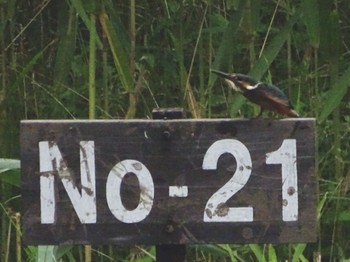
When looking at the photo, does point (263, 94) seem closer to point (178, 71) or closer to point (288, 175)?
point (288, 175)

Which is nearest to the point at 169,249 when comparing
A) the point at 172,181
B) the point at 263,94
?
the point at 172,181

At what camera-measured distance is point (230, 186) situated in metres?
1.44

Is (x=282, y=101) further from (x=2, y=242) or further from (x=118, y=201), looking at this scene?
(x=2, y=242)

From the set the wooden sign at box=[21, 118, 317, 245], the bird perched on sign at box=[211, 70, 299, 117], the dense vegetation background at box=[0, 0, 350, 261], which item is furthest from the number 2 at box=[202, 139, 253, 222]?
the dense vegetation background at box=[0, 0, 350, 261]

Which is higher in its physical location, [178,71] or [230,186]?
[178,71]

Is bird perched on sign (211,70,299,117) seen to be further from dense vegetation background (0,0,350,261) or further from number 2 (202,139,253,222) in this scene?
dense vegetation background (0,0,350,261)

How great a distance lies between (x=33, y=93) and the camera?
255cm

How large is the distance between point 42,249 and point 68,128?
15.5 inches

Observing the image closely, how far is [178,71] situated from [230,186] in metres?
1.14

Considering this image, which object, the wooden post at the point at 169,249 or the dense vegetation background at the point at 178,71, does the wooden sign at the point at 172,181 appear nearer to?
the wooden post at the point at 169,249

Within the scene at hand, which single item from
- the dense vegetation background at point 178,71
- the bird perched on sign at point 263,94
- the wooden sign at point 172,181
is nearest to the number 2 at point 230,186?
the wooden sign at point 172,181

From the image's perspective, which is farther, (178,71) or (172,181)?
(178,71)

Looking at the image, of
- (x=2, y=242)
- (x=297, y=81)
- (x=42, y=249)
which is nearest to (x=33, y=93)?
(x=2, y=242)

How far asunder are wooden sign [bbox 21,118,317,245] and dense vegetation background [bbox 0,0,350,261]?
1.41 feet
